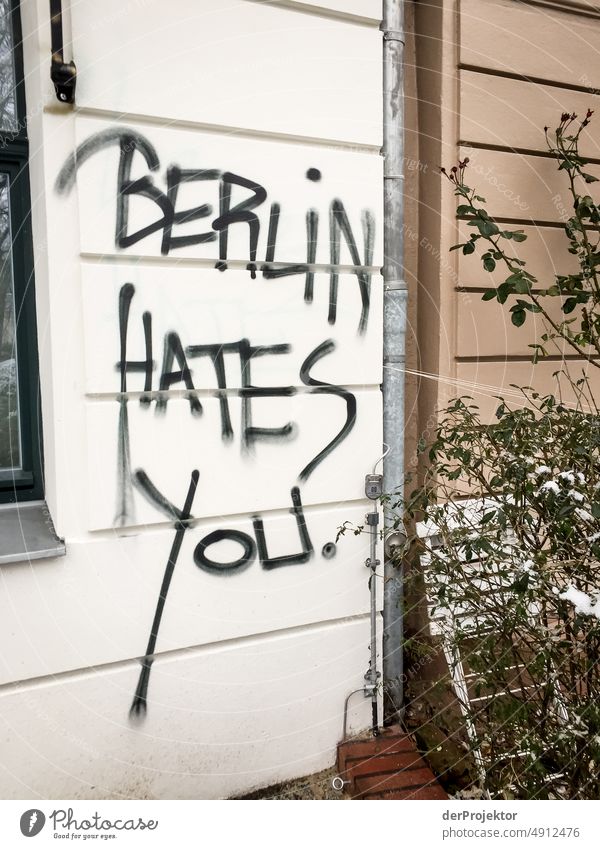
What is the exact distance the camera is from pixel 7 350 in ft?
7.46

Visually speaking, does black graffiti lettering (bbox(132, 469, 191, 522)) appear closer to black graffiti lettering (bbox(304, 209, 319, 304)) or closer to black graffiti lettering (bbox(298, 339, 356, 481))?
black graffiti lettering (bbox(298, 339, 356, 481))

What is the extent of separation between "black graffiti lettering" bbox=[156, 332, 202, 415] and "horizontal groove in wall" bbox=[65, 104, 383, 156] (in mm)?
718

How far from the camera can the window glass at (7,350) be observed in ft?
7.38

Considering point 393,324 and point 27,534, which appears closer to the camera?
point 27,534

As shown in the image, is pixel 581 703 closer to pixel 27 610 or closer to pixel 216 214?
pixel 27 610

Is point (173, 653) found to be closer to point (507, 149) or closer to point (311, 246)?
point (311, 246)

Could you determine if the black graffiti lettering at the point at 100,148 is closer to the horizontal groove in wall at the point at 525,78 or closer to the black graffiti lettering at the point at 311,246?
the black graffiti lettering at the point at 311,246

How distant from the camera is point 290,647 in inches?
97.7

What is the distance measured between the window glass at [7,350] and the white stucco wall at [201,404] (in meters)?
0.13

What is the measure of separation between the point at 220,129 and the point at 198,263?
0.48 meters

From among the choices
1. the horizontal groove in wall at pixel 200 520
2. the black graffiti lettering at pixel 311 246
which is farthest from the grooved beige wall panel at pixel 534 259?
the horizontal groove in wall at pixel 200 520

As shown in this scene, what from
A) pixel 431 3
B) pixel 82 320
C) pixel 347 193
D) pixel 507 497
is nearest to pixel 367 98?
pixel 347 193

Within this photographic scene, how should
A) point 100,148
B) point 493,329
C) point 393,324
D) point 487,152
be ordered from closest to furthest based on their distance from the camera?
point 100,148
point 393,324
point 487,152
point 493,329

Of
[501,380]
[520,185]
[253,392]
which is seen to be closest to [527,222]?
[520,185]
